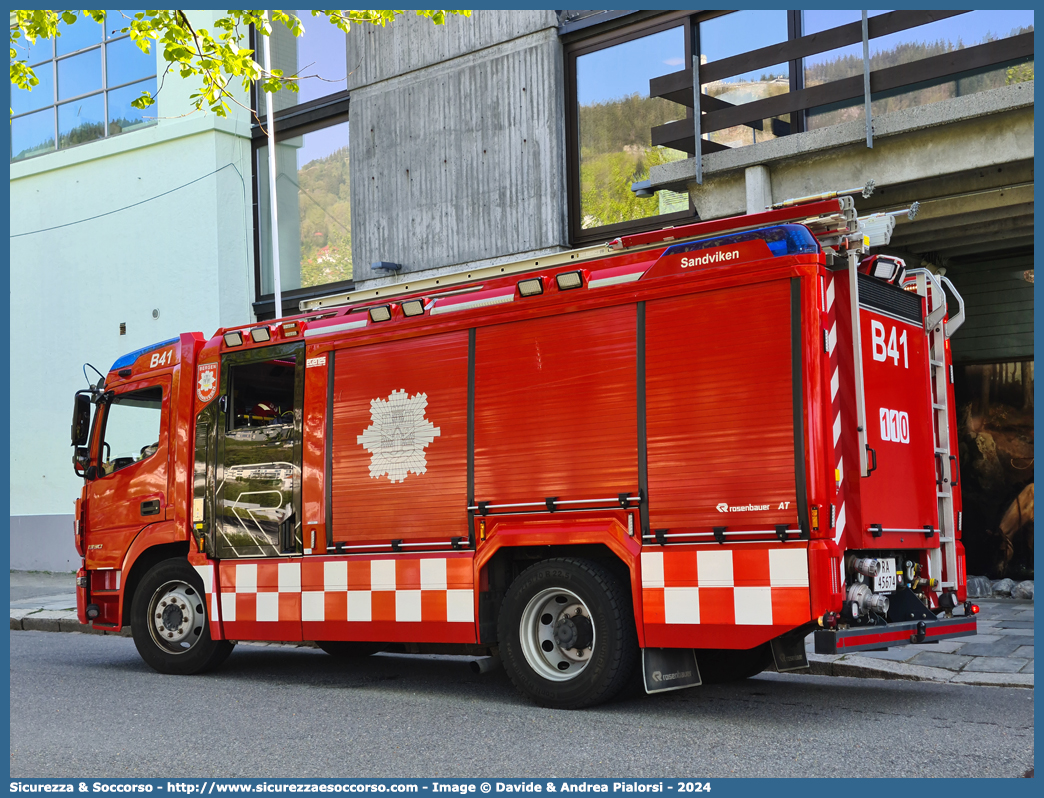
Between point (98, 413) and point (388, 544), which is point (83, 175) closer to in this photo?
point (98, 413)

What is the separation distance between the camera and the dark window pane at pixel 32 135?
20562 millimetres

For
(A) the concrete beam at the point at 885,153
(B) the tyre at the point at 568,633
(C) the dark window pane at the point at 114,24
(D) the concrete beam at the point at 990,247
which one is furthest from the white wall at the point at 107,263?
(B) the tyre at the point at 568,633

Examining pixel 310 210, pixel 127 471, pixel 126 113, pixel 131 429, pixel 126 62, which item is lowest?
pixel 127 471

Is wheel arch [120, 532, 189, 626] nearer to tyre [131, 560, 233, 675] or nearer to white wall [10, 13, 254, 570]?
tyre [131, 560, 233, 675]

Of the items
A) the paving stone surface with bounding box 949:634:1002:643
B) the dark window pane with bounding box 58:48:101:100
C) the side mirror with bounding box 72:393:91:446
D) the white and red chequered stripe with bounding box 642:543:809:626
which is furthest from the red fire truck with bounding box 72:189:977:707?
the dark window pane with bounding box 58:48:101:100

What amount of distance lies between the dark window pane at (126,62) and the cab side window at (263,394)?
37.9 ft

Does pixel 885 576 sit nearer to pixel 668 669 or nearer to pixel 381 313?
pixel 668 669

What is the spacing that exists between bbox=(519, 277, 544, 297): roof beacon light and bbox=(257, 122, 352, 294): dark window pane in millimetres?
10265

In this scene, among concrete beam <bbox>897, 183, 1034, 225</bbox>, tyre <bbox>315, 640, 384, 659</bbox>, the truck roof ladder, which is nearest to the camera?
the truck roof ladder

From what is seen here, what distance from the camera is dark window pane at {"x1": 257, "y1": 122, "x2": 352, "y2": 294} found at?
704 inches

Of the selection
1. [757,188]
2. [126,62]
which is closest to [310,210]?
[126,62]

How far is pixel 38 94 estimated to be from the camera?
20688 mm

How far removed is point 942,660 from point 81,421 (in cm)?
804
